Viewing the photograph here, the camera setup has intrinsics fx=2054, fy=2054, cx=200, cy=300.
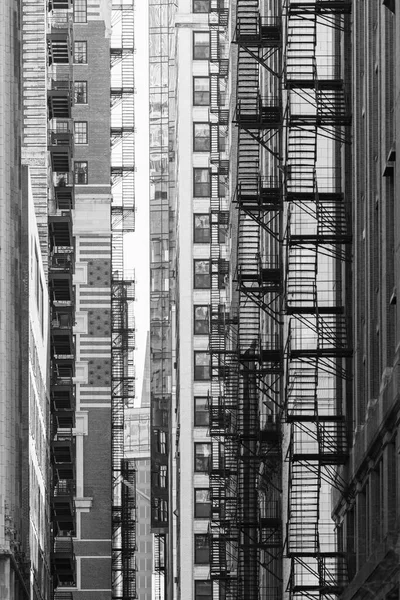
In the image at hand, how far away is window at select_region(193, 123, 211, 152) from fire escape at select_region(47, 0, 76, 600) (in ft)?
36.9

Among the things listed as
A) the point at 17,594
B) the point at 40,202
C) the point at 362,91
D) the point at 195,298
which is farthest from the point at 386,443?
the point at 195,298

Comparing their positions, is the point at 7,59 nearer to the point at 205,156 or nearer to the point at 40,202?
the point at 40,202

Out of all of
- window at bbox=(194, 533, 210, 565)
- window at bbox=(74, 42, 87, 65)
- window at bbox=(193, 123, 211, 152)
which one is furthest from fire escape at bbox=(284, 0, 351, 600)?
window at bbox=(74, 42, 87, 65)

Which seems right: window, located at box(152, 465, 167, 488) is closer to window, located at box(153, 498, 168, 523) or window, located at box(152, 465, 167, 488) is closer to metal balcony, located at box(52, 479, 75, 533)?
window, located at box(153, 498, 168, 523)

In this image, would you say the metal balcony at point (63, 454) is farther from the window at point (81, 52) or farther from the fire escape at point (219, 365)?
the window at point (81, 52)

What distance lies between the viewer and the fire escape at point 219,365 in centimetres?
8994

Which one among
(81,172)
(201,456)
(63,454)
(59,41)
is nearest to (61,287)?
(63,454)

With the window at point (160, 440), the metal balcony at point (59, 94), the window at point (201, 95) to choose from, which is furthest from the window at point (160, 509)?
the metal balcony at point (59, 94)

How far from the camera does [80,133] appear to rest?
158375mm

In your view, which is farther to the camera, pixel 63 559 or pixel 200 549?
pixel 200 549

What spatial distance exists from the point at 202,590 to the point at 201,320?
1689cm

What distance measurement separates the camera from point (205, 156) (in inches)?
5187

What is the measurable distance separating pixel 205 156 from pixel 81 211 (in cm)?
2540

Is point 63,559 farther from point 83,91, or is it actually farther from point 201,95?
point 83,91
